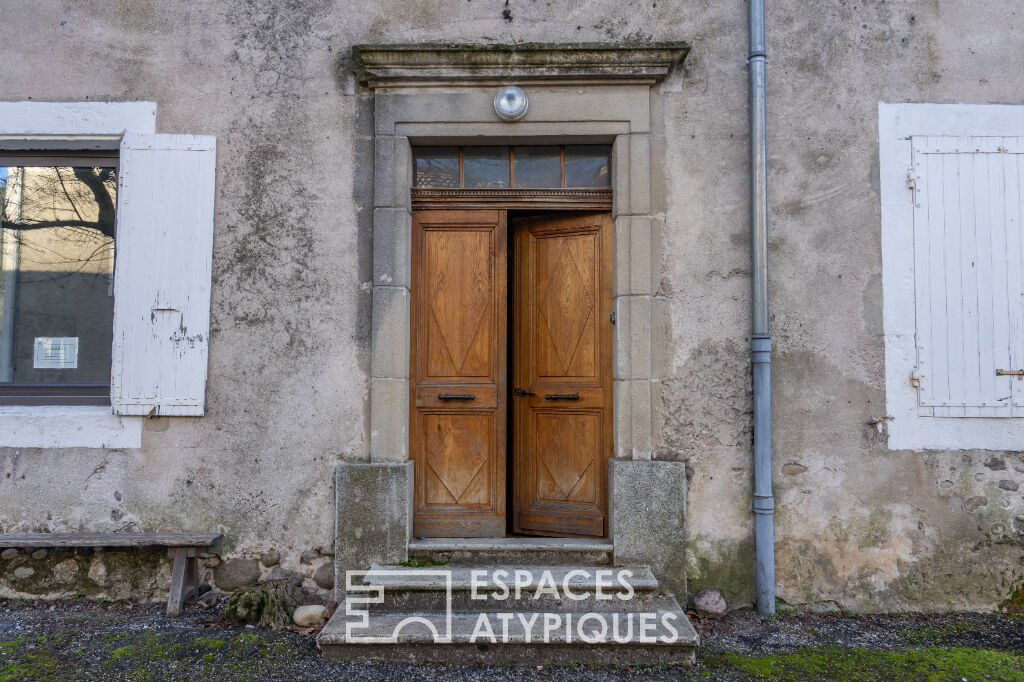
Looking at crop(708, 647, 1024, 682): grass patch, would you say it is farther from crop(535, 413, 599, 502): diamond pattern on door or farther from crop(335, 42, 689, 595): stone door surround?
crop(535, 413, 599, 502): diamond pattern on door

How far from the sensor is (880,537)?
12.5 ft

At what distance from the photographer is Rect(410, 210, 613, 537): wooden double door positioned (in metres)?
4.09

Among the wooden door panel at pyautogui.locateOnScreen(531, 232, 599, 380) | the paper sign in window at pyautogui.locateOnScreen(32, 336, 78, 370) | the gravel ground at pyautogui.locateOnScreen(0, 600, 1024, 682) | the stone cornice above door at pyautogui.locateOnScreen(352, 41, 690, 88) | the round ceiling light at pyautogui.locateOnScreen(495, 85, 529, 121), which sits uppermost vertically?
the stone cornice above door at pyautogui.locateOnScreen(352, 41, 690, 88)

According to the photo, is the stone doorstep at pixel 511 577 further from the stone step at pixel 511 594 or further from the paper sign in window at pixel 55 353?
the paper sign in window at pixel 55 353

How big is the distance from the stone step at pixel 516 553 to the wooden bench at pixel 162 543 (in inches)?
51.5

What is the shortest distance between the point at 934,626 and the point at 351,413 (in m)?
3.66

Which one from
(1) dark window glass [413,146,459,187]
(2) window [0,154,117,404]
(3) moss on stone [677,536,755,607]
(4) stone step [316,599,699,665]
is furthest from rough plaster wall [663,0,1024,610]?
(2) window [0,154,117,404]

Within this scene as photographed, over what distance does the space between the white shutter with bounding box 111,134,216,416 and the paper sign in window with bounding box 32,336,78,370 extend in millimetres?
455

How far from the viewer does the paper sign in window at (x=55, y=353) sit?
4133 mm

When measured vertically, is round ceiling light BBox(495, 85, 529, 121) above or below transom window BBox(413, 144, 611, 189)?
above

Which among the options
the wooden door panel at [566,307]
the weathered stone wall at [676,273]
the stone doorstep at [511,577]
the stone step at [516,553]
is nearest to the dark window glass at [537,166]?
the wooden door panel at [566,307]

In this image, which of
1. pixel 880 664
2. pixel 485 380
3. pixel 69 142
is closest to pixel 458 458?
pixel 485 380

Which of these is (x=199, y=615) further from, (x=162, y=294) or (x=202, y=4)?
(x=202, y=4)

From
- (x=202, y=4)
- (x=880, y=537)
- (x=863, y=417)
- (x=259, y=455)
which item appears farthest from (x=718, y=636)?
(x=202, y=4)
